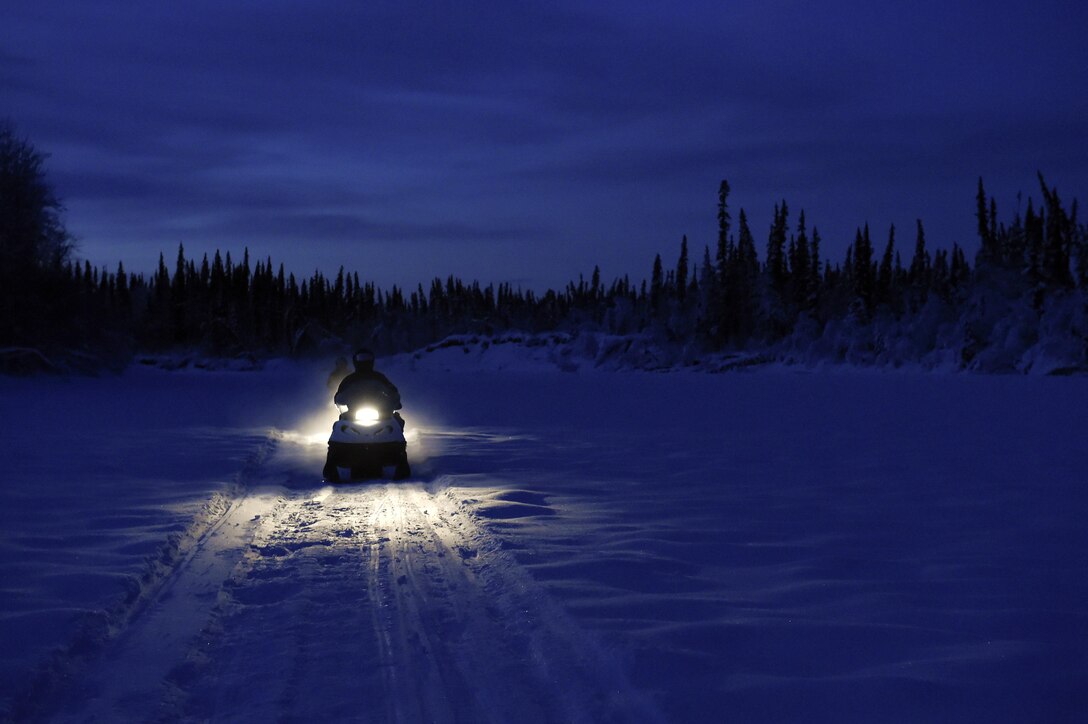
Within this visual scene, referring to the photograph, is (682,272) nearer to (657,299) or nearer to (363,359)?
(657,299)

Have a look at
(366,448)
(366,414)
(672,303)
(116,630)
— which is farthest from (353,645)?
(672,303)

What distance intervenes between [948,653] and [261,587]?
14.2 ft

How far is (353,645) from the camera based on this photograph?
4.48 m

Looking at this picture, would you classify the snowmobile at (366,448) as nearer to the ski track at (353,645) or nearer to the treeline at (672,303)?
the ski track at (353,645)

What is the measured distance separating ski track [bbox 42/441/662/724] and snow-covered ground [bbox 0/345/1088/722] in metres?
0.02

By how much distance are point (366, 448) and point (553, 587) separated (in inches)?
232

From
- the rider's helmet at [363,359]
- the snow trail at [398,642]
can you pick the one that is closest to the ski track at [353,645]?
the snow trail at [398,642]

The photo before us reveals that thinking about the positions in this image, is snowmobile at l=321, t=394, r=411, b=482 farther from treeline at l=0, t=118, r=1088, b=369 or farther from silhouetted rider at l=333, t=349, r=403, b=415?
treeline at l=0, t=118, r=1088, b=369

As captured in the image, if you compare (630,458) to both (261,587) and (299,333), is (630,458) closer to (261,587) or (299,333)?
(261,587)

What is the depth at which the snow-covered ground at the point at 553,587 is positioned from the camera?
384 cm

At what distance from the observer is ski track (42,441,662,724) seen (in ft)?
12.1

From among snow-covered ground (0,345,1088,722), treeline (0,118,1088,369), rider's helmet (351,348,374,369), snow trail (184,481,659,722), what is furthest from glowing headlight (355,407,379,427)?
treeline (0,118,1088,369)

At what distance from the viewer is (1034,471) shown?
10805mm

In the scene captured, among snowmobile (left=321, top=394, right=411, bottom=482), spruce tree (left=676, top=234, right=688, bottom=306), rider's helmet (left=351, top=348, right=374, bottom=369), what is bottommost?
snowmobile (left=321, top=394, right=411, bottom=482)
